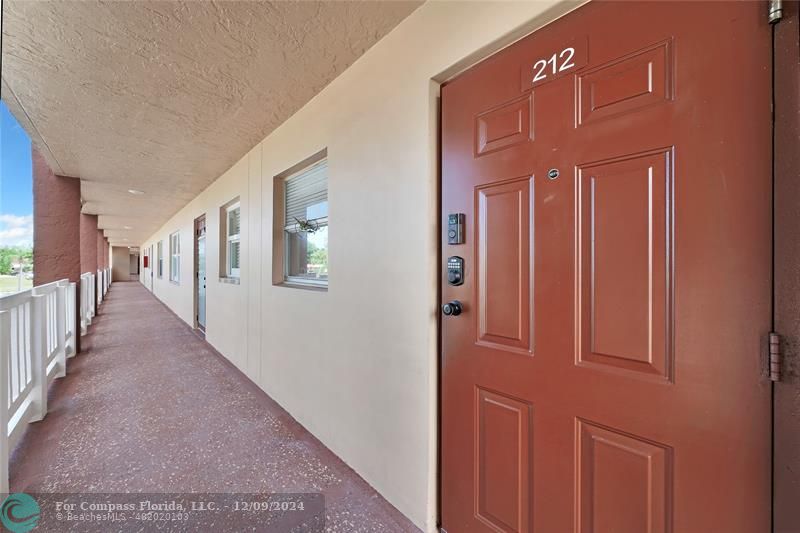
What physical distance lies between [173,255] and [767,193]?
10.4m

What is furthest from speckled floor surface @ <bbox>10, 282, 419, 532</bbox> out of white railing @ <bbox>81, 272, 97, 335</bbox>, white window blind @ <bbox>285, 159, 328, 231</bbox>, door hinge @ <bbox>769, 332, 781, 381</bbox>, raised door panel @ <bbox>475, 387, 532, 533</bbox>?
white railing @ <bbox>81, 272, 97, 335</bbox>

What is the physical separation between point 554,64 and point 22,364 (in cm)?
391

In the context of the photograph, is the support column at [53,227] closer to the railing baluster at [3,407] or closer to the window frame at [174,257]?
the railing baluster at [3,407]

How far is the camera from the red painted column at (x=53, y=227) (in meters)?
3.78

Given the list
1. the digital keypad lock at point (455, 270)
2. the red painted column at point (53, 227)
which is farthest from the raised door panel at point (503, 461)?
the red painted column at point (53, 227)

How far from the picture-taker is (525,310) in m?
1.13

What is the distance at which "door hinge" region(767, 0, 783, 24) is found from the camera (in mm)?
715

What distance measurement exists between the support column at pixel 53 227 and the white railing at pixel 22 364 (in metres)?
0.78

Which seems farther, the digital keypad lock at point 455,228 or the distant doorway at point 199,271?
the distant doorway at point 199,271

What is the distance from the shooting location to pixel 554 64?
1056mm

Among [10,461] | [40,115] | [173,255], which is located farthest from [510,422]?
[173,255]

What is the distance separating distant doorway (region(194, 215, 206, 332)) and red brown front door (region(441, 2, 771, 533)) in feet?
18.4

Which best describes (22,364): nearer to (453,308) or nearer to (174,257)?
(453,308)

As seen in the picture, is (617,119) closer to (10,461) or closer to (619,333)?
(619,333)
